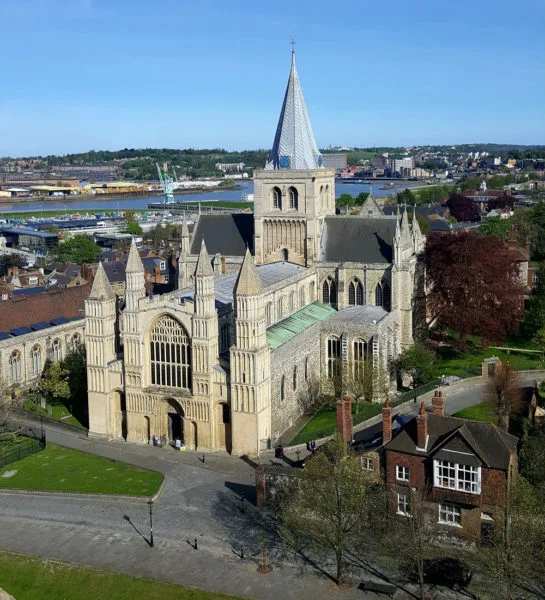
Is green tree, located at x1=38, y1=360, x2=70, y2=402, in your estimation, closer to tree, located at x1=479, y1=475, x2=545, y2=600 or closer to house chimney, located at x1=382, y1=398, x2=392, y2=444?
house chimney, located at x1=382, y1=398, x2=392, y2=444

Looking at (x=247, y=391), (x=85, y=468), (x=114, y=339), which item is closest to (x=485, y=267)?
(x=247, y=391)

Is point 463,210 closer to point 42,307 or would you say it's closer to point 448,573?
point 42,307

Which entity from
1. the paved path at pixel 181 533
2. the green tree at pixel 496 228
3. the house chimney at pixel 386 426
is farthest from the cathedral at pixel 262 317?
the green tree at pixel 496 228

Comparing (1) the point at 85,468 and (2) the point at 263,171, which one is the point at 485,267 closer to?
(2) the point at 263,171

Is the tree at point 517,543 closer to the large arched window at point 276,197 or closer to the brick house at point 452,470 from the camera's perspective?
the brick house at point 452,470

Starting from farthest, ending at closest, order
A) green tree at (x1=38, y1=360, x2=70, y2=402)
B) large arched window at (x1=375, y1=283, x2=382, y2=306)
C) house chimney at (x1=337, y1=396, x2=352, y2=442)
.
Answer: large arched window at (x1=375, y1=283, x2=382, y2=306), green tree at (x1=38, y1=360, x2=70, y2=402), house chimney at (x1=337, y1=396, x2=352, y2=442)

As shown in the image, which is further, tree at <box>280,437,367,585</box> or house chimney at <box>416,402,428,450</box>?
house chimney at <box>416,402,428,450</box>

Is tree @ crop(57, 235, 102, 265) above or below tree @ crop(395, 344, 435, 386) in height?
above

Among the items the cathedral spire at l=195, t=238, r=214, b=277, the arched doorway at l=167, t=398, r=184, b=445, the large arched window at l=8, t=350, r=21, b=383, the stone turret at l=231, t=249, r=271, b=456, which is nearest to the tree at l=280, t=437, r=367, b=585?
the stone turret at l=231, t=249, r=271, b=456
